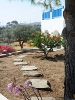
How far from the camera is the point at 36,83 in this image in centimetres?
622

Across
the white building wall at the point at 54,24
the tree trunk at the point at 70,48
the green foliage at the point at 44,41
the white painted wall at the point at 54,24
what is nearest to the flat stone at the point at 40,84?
the tree trunk at the point at 70,48

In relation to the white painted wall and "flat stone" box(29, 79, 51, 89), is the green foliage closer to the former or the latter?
"flat stone" box(29, 79, 51, 89)

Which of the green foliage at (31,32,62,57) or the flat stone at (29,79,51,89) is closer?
the flat stone at (29,79,51,89)

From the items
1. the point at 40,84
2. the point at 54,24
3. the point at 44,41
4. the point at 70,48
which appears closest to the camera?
the point at 70,48

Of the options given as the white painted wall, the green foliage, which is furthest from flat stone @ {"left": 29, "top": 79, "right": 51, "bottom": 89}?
the white painted wall

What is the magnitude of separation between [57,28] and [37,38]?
35.8 feet

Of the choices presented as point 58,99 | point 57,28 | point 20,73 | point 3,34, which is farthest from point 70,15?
point 3,34

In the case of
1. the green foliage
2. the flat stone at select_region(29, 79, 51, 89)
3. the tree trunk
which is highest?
the tree trunk

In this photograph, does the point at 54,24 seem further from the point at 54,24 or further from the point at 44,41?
the point at 44,41

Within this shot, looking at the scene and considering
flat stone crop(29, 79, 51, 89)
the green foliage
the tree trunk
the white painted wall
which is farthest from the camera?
the white painted wall

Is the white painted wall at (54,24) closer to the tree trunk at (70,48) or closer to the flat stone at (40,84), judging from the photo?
the flat stone at (40,84)

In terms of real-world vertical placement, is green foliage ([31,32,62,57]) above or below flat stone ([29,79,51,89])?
above

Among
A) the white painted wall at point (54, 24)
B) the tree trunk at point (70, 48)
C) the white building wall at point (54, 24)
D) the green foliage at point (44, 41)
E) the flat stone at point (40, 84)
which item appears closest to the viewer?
the tree trunk at point (70, 48)

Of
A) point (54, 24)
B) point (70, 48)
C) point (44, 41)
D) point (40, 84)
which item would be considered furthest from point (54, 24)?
point (70, 48)
